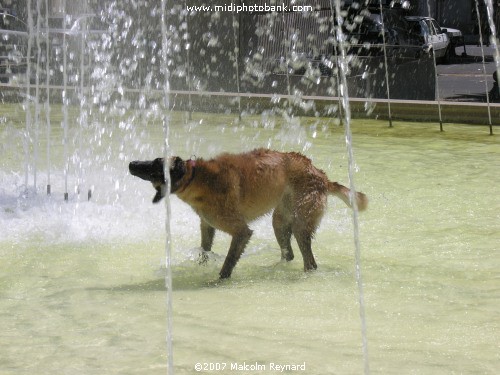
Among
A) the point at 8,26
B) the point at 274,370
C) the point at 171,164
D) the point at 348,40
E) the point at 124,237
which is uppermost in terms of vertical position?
the point at 8,26

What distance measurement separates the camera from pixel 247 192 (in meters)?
5.20

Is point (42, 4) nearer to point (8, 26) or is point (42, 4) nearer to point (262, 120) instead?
point (8, 26)

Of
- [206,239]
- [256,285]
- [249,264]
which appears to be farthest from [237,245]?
[249,264]

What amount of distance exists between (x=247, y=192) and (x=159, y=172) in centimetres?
63

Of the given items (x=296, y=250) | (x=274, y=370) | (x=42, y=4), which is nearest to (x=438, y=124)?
(x=296, y=250)

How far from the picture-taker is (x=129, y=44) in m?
19.0

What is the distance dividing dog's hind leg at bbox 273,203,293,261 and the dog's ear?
83cm

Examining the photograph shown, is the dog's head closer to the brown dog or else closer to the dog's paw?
the brown dog

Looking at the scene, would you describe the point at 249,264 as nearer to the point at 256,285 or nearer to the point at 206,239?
the point at 206,239

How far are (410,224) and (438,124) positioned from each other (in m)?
6.19

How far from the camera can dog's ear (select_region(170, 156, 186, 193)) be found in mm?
4867

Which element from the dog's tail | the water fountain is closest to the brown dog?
the dog's tail

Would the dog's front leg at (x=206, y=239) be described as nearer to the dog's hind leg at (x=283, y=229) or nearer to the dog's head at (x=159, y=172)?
the dog's hind leg at (x=283, y=229)

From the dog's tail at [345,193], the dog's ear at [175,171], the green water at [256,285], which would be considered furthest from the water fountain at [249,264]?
the dog's tail at [345,193]
